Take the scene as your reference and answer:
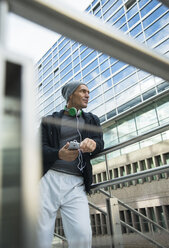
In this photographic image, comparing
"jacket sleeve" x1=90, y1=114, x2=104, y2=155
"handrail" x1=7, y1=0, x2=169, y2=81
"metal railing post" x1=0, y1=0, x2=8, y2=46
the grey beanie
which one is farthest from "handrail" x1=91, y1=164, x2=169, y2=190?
"metal railing post" x1=0, y1=0, x2=8, y2=46

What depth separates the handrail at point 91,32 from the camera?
1.08ft

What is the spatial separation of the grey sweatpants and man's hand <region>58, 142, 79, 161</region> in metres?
0.08

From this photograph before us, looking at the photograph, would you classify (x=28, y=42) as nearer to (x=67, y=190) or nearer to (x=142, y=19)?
(x=67, y=190)

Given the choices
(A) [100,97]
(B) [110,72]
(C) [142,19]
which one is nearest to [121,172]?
(A) [100,97]

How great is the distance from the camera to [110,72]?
1775 cm

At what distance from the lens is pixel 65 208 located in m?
1.06

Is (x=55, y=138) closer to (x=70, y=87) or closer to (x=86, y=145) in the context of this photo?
(x=86, y=145)

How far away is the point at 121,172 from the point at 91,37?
24.0 meters

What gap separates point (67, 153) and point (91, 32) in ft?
2.36

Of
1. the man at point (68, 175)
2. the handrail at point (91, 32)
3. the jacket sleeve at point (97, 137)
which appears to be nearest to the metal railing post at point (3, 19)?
the handrail at point (91, 32)

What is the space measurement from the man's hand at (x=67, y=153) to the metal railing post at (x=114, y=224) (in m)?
0.46

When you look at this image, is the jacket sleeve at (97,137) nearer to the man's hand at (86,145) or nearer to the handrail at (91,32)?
the man's hand at (86,145)

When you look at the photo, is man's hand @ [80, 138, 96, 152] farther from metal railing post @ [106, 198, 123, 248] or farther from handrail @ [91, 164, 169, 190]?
metal railing post @ [106, 198, 123, 248]

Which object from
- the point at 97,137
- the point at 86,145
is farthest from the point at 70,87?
the point at 86,145
